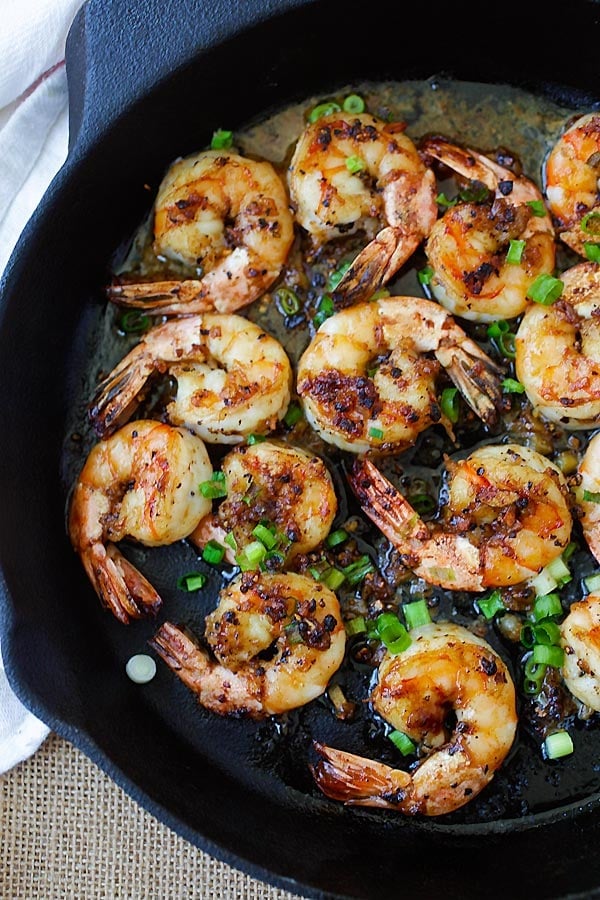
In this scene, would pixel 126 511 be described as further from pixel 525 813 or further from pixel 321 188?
pixel 525 813

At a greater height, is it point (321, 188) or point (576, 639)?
point (321, 188)

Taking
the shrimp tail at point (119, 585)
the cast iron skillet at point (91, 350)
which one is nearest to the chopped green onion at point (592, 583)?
the cast iron skillet at point (91, 350)

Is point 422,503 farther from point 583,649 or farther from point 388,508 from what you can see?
point 583,649

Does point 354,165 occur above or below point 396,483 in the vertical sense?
above

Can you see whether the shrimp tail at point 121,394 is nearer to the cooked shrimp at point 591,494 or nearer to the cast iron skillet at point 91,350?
the cast iron skillet at point 91,350

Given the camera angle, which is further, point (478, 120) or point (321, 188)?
point (478, 120)

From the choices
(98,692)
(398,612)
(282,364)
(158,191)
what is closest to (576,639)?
(398,612)

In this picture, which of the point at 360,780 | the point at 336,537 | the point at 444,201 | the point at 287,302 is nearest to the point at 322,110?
the point at 444,201
